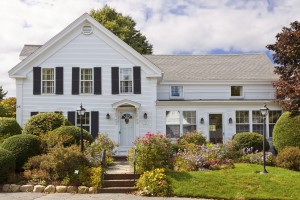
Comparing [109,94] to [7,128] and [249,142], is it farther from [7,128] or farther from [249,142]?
[249,142]

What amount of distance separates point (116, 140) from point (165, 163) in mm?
7849

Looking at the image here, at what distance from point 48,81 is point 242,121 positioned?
1254 centimetres

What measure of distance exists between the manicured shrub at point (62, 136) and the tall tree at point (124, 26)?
989 inches

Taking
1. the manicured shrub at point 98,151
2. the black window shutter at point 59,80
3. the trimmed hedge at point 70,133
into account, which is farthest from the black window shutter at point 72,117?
the trimmed hedge at point 70,133

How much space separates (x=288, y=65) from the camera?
24.0m

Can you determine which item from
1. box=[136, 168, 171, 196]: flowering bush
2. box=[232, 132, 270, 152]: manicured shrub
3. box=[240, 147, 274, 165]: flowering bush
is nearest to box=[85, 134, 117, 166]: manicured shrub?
box=[136, 168, 171, 196]: flowering bush

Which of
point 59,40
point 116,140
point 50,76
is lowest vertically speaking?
point 116,140

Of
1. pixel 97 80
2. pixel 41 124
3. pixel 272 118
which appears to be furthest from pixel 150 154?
pixel 272 118

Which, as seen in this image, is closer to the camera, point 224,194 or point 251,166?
point 224,194

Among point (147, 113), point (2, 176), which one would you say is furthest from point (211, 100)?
point (2, 176)

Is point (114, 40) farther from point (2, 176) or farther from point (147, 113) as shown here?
point (2, 176)

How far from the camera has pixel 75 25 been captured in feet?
78.9

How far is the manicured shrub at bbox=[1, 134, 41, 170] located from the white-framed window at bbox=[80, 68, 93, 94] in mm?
7219

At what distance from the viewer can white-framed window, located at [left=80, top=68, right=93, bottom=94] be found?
24220 millimetres
